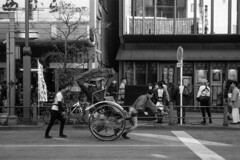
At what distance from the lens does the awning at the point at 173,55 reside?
1089 inches

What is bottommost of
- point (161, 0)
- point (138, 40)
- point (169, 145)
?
point (169, 145)

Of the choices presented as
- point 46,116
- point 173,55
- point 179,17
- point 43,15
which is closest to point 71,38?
point 43,15

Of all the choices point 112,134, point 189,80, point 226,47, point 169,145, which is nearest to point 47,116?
point 112,134

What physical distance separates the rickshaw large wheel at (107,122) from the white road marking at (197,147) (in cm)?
199

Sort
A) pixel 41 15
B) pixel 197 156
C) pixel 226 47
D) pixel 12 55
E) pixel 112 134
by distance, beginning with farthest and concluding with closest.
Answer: pixel 226 47
pixel 41 15
pixel 12 55
pixel 112 134
pixel 197 156

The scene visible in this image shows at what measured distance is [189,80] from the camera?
28281mm

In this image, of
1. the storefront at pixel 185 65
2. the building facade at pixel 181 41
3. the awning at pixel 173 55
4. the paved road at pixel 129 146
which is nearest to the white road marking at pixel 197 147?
the paved road at pixel 129 146

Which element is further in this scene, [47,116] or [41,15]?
[41,15]

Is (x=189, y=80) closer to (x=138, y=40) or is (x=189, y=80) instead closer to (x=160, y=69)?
(x=160, y=69)

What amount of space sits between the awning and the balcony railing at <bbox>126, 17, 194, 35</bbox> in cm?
119

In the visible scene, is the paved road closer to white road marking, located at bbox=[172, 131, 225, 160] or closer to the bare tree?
white road marking, located at bbox=[172, 131, 225, 160]

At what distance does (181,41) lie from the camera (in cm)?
2820

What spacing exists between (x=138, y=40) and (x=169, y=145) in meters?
16.2

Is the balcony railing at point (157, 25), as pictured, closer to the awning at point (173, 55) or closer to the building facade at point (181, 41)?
the building facade at point (181, 41)
